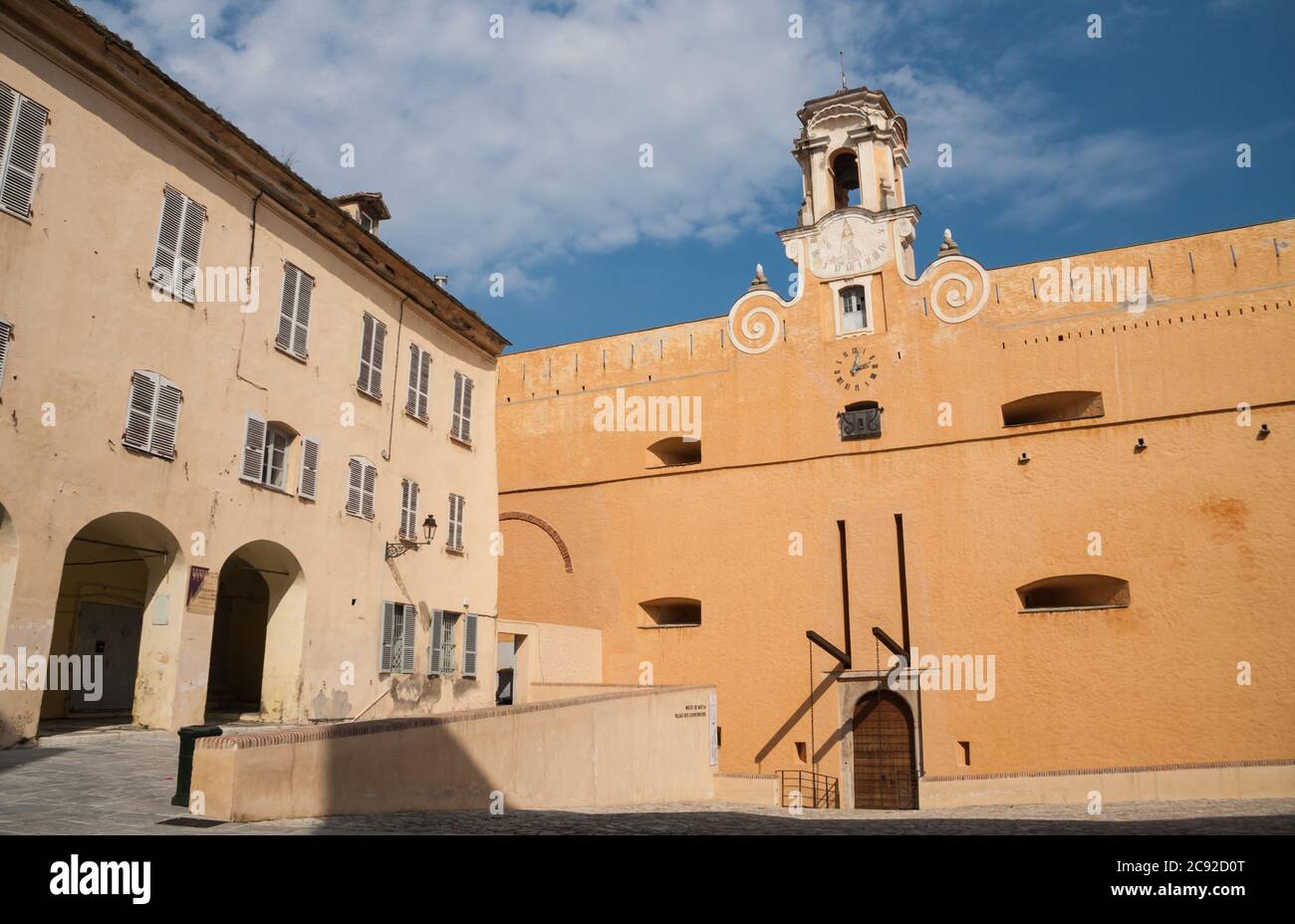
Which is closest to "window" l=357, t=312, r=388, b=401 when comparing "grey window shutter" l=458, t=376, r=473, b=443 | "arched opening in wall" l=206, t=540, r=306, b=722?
"grey window shutter" l=458, t=376, r=473, b=443

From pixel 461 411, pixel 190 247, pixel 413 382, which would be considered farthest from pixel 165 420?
pixel 461 411

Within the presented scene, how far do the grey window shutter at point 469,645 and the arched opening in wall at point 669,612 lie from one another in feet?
14.6

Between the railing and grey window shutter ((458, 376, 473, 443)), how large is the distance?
7.96 meters

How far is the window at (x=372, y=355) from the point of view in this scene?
1392cm

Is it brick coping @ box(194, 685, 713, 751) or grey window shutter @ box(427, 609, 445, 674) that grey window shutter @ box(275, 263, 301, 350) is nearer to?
grey window shutter @ box(427, 609, 445, 674)

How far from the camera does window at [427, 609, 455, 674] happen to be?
1484 cm

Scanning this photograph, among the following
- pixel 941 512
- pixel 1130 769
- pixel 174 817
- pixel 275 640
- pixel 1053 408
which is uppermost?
pixel 1053 408

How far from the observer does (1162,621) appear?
51.0 feet

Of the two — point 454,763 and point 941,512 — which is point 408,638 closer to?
point 454,763

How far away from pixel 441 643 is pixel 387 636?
4.45 ft

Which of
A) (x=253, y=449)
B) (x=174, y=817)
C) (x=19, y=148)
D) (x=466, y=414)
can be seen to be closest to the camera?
(x=174, y=817)

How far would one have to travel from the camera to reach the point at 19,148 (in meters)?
9.20

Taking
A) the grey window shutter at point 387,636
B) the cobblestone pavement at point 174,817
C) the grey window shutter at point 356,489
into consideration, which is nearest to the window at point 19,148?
the cobblestone pavement at point 174,817

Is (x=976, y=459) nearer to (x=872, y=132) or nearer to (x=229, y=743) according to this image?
(x=872, y=132)
